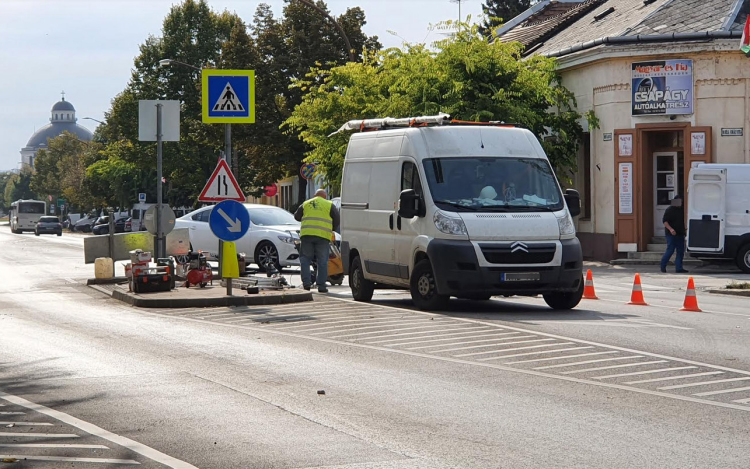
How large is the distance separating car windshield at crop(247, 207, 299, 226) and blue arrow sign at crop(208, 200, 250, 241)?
28.6ft

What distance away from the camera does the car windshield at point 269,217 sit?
26.0m

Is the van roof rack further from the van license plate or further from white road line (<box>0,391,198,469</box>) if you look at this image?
white road line (<box>0,391,198,469</box>)

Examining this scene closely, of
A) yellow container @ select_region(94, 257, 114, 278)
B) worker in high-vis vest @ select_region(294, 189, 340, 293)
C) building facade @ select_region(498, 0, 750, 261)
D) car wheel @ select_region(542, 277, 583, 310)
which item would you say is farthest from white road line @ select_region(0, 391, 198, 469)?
building facade @ select_region(498, 0, 750, 261)

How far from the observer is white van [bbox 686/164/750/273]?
26.5 metres

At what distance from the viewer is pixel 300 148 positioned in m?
54.2

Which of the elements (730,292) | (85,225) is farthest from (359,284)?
(85,225)

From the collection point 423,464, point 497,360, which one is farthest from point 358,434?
point 497,360

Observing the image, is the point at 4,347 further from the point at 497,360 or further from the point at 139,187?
the point at 139,187

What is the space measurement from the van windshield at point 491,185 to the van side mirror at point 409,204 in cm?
25

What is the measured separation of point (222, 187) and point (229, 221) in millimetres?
758

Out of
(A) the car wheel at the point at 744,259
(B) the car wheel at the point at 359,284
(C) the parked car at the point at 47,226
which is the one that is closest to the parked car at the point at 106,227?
(C) the parked car at the point at 47,226

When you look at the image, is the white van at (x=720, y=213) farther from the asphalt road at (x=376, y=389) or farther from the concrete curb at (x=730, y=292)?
the asphalt road at (x=376, y=389)

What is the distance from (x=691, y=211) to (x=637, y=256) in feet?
13.6

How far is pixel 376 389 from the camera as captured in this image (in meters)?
9.01
